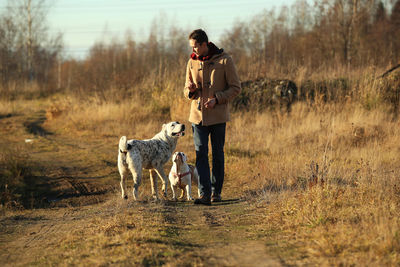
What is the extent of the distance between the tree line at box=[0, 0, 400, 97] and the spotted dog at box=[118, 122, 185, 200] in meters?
8.33

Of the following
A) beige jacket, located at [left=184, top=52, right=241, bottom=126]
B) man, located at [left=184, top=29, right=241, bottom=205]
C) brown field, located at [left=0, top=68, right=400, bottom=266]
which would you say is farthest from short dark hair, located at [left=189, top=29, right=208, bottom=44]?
brown field, located at [left=0, top=68, right=400, bottom=266]

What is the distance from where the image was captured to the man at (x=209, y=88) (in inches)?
254

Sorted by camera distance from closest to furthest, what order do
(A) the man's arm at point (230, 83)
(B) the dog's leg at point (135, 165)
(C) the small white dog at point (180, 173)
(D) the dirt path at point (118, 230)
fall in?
(D) the dirt path at point (118, 230) → (A) the man's arm at point (230, 83) → (B) the dog's leg at point (135, 165) → (C) the small white dog at point (180, 173)

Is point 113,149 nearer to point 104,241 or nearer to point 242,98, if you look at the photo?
point 242,98

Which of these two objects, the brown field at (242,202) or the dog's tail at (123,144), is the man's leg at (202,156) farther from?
the dog's tail at (123,144)

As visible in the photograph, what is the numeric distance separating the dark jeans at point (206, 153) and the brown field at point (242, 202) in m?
0.37

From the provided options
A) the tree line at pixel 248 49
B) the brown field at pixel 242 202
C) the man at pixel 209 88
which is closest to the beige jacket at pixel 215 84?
the man at pixel 209 88

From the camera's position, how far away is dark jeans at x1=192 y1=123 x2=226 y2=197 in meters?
6.74

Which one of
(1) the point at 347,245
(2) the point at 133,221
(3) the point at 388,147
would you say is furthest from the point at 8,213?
(3) the point at 388,147

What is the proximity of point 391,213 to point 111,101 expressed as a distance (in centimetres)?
1389

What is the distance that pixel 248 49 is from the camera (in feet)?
111

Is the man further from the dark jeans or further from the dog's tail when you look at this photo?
the dog's tail

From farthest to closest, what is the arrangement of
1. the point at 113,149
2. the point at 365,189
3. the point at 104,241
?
1. the point at 113,149
2. the point at 365,189
3. the point at 104,241

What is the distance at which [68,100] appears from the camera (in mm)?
19859
